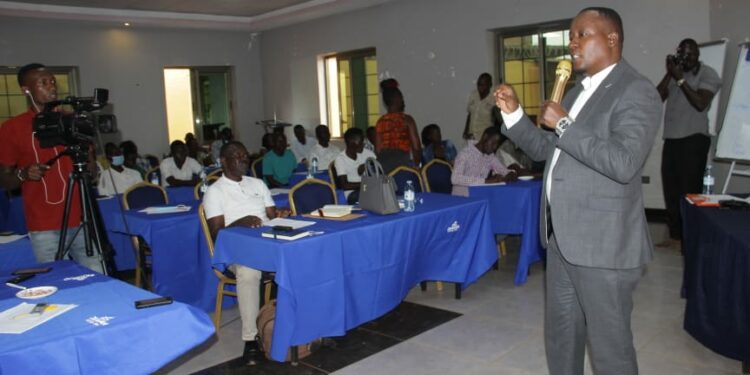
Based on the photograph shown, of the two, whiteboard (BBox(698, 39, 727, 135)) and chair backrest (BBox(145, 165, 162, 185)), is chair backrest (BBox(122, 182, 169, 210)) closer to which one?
chair backrest (BBox(145, 165, 162, 185))

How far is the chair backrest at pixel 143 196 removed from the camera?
4992 mm

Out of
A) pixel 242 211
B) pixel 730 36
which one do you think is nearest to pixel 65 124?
pixel 242 211

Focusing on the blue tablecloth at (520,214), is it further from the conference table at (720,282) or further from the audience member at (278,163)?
the audience member at (278,163)

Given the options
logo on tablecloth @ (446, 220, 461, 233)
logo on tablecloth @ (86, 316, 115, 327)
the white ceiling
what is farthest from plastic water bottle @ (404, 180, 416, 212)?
the white ceiling

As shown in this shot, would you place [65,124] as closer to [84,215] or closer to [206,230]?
[84,215]

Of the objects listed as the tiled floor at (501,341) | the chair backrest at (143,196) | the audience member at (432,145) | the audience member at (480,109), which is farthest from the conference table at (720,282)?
the audience member at (480,109)

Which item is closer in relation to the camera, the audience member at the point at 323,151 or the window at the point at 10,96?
the audience member at the point at 323,151

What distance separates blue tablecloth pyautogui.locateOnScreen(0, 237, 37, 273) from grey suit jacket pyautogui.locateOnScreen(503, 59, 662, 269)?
2664 millimetres

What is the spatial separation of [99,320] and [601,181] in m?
1.61

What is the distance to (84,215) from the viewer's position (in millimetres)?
2973

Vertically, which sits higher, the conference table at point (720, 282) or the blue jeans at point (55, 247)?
the blue jeans at point (55, 247)

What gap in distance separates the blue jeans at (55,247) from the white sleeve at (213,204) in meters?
0.78

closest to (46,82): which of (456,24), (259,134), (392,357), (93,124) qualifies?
(93,124)

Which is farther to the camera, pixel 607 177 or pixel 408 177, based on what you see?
pixel 408 177
